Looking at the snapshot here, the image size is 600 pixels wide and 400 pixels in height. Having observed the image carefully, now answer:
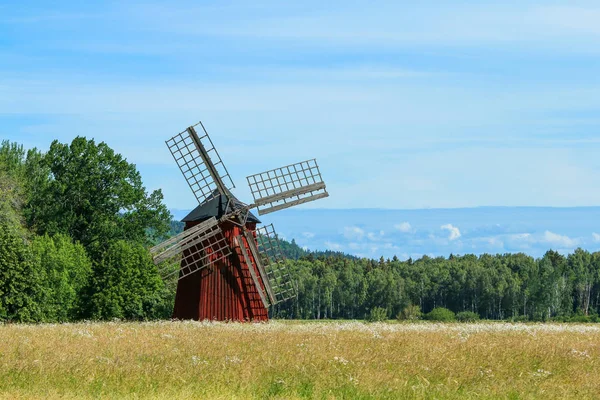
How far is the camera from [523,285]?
11012 cm

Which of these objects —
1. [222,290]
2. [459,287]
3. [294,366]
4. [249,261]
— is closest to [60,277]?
[222,290]

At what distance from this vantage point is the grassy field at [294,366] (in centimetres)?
1784

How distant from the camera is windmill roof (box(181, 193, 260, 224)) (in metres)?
40.1

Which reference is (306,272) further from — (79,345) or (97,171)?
(79,345)

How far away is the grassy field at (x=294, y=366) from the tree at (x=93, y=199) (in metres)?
34.9

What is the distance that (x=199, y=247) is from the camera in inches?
1560

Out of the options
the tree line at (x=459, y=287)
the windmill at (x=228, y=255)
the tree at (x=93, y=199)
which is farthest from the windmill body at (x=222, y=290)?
the tree line at (x=459, y=287)

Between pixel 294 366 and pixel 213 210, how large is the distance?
20.9 m

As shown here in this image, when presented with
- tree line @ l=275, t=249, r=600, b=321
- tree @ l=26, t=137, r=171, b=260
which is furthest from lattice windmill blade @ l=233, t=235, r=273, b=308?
tree line @ l=275, t=249, r=600, b=321

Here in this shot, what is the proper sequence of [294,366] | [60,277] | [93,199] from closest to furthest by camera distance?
[294,366]
[60,277]
[93,199]

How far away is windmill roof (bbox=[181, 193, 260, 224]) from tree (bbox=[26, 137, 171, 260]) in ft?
70.2

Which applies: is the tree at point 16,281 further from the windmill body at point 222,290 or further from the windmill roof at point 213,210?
the windmill roof at point 213,210

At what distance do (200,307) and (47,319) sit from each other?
13.5 m

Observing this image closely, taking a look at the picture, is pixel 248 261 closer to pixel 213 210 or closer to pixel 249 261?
pixel 249 261
